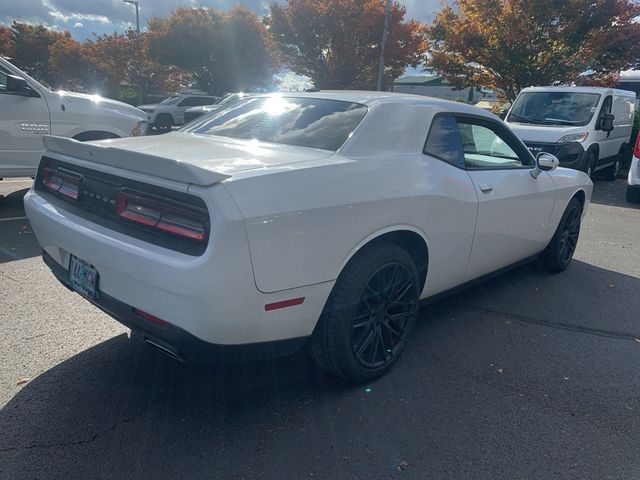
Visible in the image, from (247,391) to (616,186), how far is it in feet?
38.3

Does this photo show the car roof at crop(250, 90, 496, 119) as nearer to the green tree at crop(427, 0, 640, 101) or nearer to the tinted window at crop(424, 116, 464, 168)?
the tinted window at crop(424, 116, 464, 168)

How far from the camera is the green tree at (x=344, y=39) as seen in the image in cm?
2573

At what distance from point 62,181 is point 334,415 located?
2.03 metres

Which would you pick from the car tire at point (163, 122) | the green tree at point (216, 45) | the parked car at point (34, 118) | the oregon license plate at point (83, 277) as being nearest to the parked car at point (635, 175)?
the parked car at point (34, 118)

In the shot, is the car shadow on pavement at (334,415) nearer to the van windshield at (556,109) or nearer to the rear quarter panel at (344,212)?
the rear quarter panel at (344,212)

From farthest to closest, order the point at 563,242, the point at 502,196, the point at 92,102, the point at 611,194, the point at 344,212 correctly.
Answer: the point at 611,194 < the point at 92,102 < the point at 563,242 < the point at 502,196 < the point at 344,212

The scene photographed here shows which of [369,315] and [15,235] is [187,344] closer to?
[369,315]

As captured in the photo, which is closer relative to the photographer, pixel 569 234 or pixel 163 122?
pixel 569 234

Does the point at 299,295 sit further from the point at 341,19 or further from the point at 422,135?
the point at 341,19

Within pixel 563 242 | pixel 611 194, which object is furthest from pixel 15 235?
pixel 611 194

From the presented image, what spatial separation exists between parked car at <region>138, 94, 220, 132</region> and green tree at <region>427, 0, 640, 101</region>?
34.4ft

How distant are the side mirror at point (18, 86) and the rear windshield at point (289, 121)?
11.9 feet

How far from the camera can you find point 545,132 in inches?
379

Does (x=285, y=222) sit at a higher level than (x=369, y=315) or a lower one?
higher
